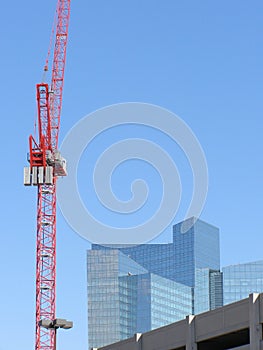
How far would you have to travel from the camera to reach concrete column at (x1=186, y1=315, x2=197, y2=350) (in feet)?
193

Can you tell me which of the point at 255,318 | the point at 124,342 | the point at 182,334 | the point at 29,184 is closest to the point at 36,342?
the point at 29,184

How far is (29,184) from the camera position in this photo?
16700 centimetres

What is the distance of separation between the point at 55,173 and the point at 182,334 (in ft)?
363

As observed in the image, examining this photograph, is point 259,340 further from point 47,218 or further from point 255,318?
point 47,218

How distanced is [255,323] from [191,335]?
322 inches

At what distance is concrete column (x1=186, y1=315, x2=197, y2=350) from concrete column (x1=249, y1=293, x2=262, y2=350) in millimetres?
7429

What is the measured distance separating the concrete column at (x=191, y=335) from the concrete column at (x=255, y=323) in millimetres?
7429

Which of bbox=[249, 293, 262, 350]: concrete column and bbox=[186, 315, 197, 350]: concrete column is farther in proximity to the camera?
bbox=[186, 315, 197, 350]: concrete column

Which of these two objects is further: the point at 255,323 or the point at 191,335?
the point at 191,335

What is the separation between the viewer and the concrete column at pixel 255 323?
169 feet

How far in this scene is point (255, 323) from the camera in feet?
170

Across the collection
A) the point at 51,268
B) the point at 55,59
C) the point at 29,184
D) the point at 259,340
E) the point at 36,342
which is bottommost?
the point at 259,340

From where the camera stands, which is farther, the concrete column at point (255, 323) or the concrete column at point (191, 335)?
the concrete column at point (191, 335)

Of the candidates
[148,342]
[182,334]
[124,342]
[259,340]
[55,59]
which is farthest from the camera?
[55,59]
